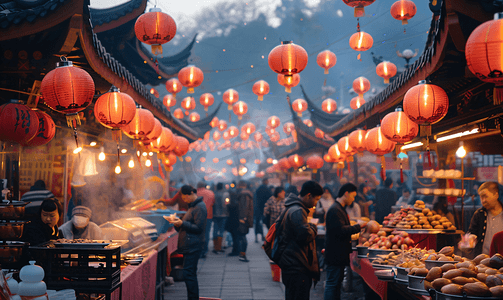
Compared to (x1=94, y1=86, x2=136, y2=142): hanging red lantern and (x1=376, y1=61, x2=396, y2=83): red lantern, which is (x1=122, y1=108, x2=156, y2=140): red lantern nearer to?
(x1=94, y1=86, x2=136, y2=142): hanging red lantern

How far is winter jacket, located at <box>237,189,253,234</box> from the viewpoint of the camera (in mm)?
12828

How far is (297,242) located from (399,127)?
2628mm

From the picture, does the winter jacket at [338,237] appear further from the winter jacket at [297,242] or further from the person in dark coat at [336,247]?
the winter jacket at [297,242]

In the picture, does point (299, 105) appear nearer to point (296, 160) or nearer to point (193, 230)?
point (296, 160)

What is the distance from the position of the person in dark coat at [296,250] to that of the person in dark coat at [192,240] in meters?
1.95

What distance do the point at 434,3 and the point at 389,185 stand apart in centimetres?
681

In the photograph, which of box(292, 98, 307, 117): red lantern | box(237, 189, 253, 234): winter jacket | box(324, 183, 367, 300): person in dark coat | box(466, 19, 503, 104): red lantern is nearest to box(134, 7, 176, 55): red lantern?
box(324, 183, 367, 300): person in dark coat

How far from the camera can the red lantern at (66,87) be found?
4.73 metres

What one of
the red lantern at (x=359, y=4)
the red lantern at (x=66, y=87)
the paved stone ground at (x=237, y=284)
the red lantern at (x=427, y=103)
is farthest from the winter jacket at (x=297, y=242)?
the red lantern at (x=359, y=4)

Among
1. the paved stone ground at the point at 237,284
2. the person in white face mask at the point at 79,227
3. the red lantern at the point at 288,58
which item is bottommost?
the paved stone ground at the point at 237,284

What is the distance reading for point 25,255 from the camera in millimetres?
4324

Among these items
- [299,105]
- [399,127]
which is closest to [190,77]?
[299,105]

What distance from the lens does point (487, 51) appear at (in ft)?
11.0

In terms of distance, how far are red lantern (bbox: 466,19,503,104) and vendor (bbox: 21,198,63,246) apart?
4803mm
